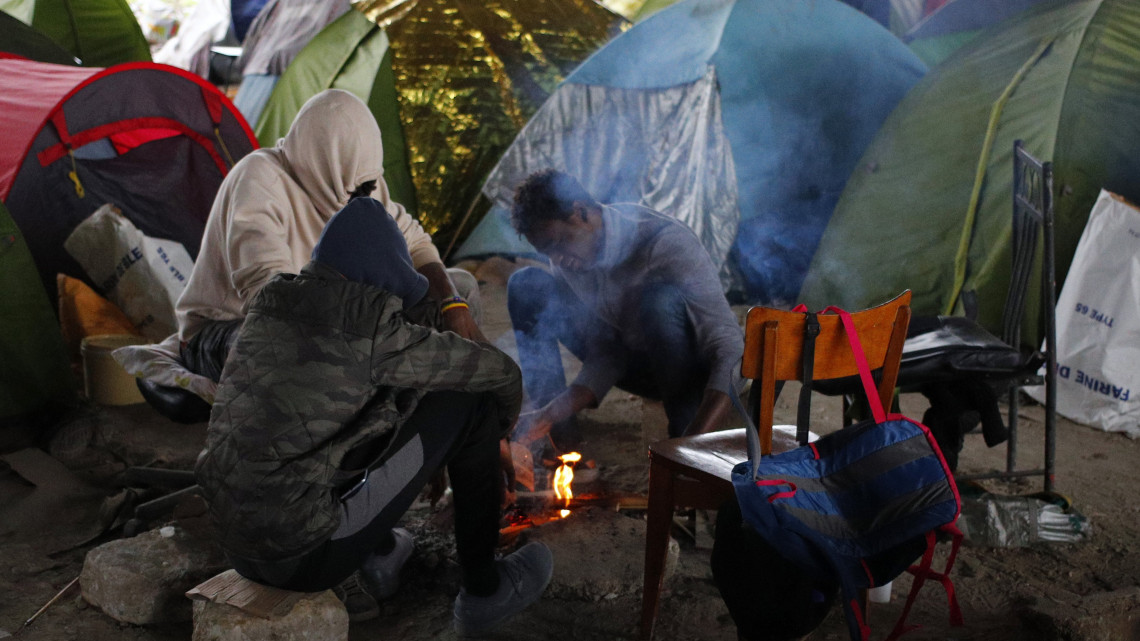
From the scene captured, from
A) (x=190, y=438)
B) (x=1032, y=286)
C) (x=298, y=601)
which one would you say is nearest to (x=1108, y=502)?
(x=1032, y=286)

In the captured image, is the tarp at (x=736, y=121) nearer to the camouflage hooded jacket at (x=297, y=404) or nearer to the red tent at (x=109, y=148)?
the red tent at (x=109, y=148)

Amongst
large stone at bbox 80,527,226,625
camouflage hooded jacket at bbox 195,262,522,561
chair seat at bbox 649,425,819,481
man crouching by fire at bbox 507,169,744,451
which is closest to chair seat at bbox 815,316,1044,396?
man crouching by fire at bbox 507,169,744,451

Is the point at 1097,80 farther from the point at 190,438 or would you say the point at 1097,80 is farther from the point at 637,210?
the point at 190,438

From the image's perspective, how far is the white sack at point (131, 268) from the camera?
4051 millimetres

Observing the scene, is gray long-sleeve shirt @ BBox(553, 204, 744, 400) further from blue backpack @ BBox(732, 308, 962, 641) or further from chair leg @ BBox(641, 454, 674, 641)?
blue backpack @ BBox(732, 308, 962, 641)

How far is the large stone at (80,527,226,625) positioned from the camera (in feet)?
7.04

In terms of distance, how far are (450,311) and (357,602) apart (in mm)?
899

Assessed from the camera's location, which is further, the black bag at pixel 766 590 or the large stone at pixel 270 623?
the large stone at pixel 270 623

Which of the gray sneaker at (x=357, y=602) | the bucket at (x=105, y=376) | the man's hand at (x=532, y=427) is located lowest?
the bucket at (x=105, y=376)

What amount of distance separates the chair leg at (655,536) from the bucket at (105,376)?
2.76 metres

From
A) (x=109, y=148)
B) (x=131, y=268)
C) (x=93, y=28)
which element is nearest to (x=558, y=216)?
(x=131, y=268)

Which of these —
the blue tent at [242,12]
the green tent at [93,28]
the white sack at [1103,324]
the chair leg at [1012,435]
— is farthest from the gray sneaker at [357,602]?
the blue tent at [242,12]

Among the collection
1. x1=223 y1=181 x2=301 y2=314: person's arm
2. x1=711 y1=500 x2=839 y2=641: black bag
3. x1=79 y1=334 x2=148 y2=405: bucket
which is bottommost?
x1=79 y1=334 x2=148 y2=405: bucket

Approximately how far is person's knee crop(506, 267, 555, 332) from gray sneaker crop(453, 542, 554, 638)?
1.23 m
